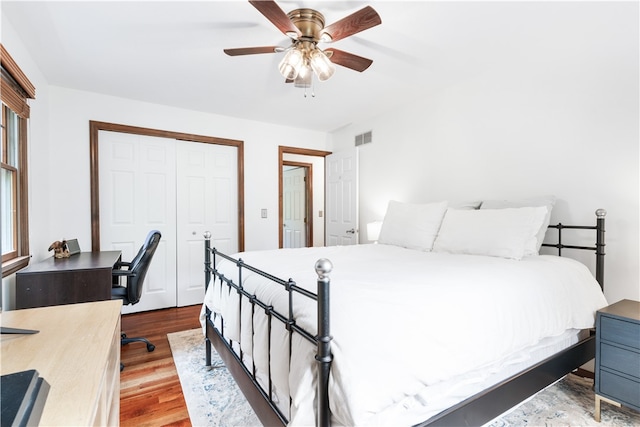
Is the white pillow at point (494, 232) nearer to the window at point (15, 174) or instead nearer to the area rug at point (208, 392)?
the area rug at point (208, 392)

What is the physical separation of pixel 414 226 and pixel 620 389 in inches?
60.8

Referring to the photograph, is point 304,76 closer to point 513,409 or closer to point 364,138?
point 364,138

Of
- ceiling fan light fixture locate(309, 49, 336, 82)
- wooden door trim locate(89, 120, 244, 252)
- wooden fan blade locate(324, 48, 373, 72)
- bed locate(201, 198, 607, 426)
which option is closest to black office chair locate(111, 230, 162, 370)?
bed locate(201, 198, 607, 426)

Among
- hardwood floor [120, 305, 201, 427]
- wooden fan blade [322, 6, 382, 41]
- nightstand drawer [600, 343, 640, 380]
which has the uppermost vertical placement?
wooden fan blade [322, 6, 382, 41]

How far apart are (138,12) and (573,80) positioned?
3.02m

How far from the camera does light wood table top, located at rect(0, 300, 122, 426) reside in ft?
1.96

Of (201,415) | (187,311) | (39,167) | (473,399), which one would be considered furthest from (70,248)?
(473,399)

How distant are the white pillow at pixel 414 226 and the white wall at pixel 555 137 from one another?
0.52 metres

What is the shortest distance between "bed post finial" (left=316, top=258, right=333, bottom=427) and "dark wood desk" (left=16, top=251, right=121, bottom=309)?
195cm

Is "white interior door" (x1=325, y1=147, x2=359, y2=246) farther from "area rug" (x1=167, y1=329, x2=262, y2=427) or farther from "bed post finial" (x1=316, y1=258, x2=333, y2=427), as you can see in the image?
"bed post finial" (x1=316, y1=258, x2=333, y2=427)

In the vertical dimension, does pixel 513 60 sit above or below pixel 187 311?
above

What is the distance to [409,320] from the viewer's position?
117cm

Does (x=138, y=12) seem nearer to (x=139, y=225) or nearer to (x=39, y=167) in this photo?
(x=39, y=167)

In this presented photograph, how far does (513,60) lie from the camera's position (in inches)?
98.4
